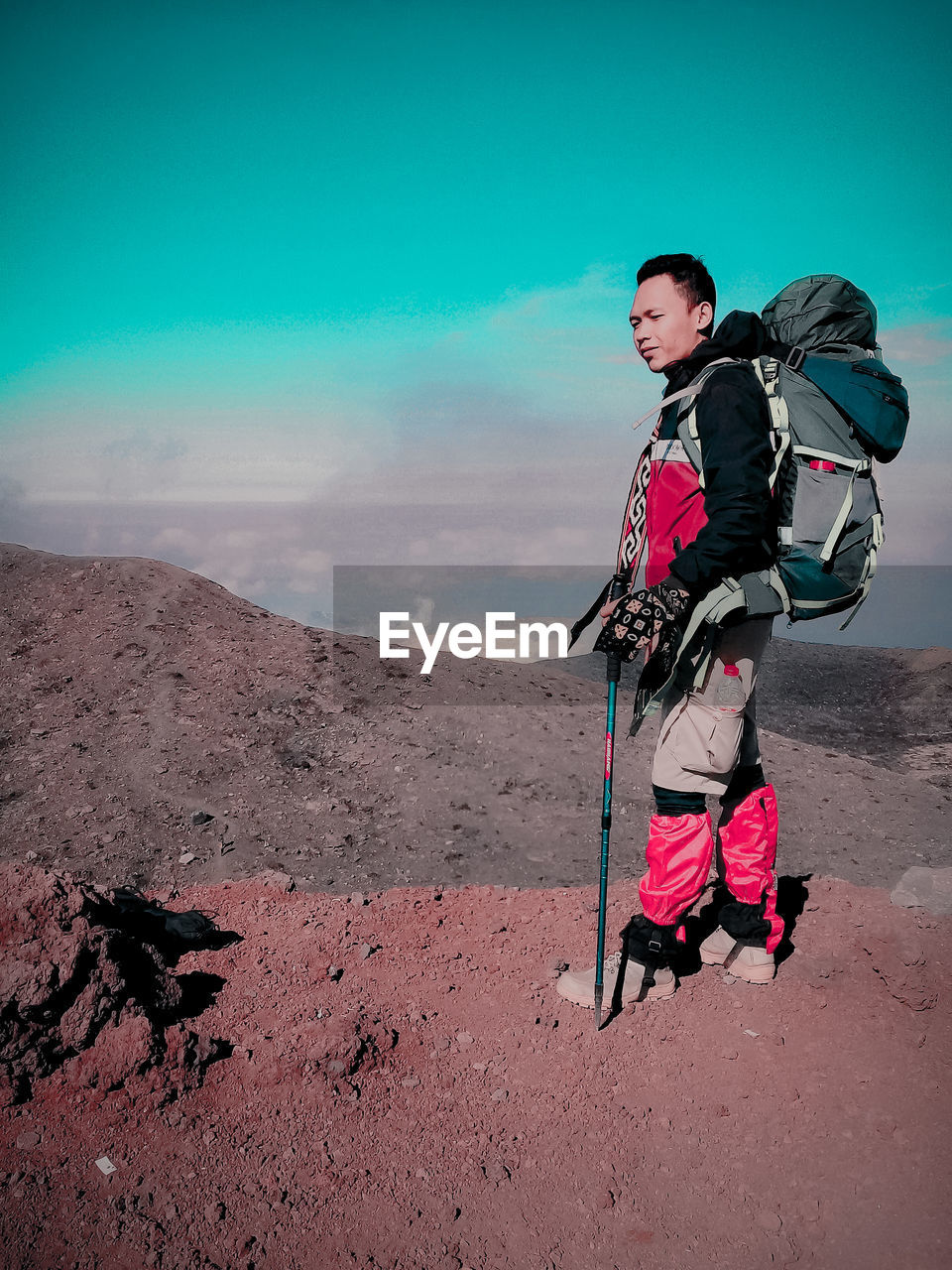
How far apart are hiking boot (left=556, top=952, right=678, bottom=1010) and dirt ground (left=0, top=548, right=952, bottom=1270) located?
7 centimetres

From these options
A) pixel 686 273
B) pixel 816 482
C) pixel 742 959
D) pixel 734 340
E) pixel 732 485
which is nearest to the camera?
pixel 732 485

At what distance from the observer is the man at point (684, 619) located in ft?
11.0

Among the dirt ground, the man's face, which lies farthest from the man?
the dirt ground

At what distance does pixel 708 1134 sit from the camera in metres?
3.05

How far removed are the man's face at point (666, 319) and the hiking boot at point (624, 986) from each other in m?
2.87

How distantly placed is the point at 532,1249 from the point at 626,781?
534 centimetres

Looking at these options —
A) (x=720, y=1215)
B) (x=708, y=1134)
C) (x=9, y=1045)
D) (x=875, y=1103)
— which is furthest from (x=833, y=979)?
(x=9, y=1045)

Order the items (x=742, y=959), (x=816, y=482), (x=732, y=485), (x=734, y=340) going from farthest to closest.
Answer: (x=742, y=959)
(x=734, y=340)
(x=816, y=482)
(x=732, y=485)

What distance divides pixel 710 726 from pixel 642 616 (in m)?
0.68

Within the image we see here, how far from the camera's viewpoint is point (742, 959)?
13.0 ft

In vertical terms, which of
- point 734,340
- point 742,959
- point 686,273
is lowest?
point 742,959

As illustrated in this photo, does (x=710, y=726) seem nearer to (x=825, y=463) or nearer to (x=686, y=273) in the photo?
(x=825, y=463)

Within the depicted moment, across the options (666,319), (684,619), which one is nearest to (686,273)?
(666,319)

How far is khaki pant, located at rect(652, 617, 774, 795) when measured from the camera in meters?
3.64
